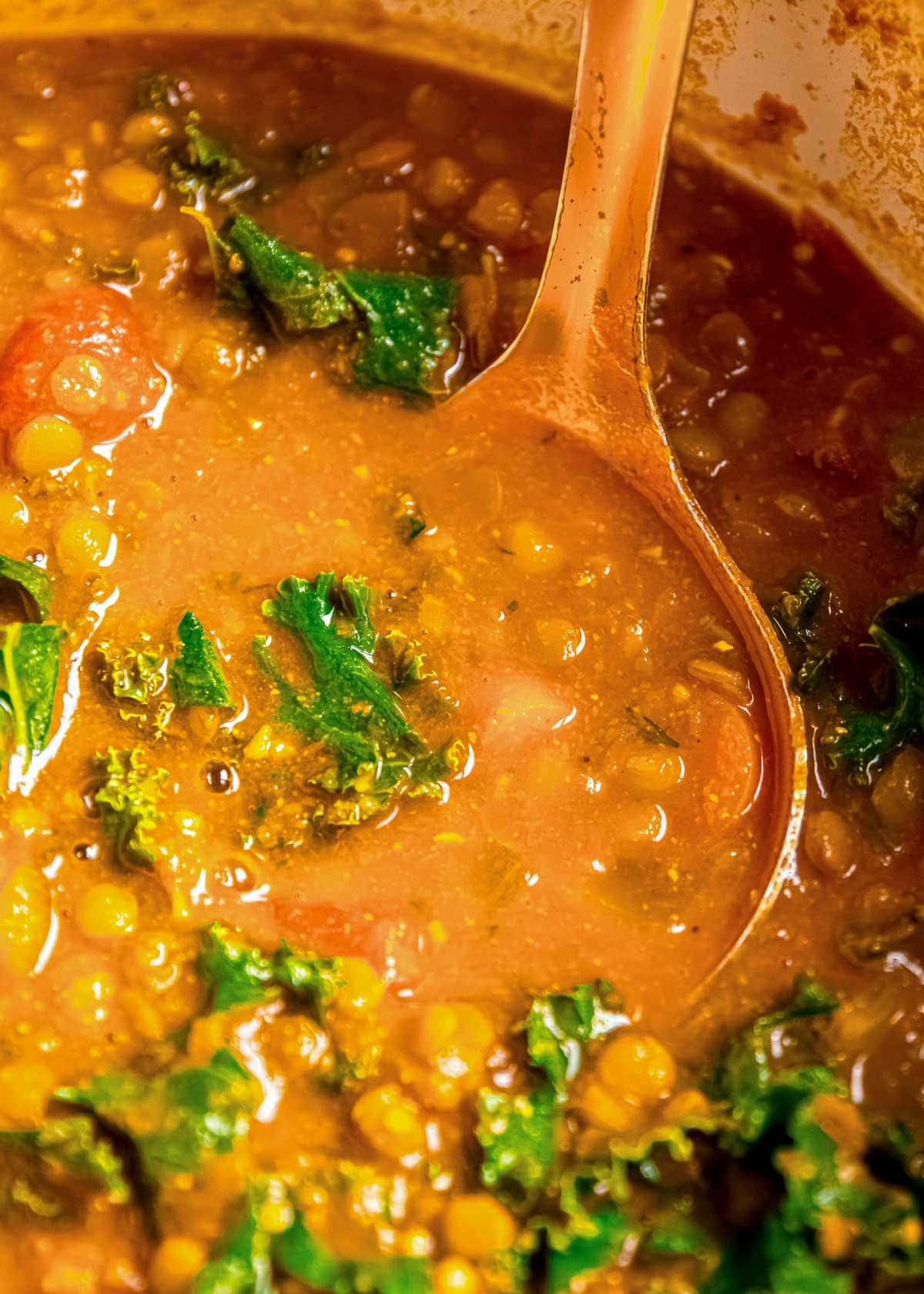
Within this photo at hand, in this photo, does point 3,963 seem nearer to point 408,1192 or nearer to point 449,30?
point 408,1192

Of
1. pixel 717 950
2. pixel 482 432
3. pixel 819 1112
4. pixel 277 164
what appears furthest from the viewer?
pixel 277 164

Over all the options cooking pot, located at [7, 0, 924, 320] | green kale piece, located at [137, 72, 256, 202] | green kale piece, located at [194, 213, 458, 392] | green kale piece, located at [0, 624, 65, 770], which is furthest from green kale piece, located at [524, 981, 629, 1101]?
green kale piece, located at [137, 72, 256, 202]

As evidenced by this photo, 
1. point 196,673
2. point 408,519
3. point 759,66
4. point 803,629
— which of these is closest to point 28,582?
point 196,673

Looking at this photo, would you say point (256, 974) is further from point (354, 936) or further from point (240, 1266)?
point (240, 1266)

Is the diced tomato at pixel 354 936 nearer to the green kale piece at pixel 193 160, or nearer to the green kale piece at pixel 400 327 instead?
the green kale piece at pixel 400 327

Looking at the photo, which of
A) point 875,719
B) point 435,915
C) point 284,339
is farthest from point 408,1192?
point 284,339

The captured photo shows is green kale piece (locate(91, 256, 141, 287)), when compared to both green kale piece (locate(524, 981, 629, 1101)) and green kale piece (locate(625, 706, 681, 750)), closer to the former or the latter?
green kale piece (locate(625, 706, 681, 750))
